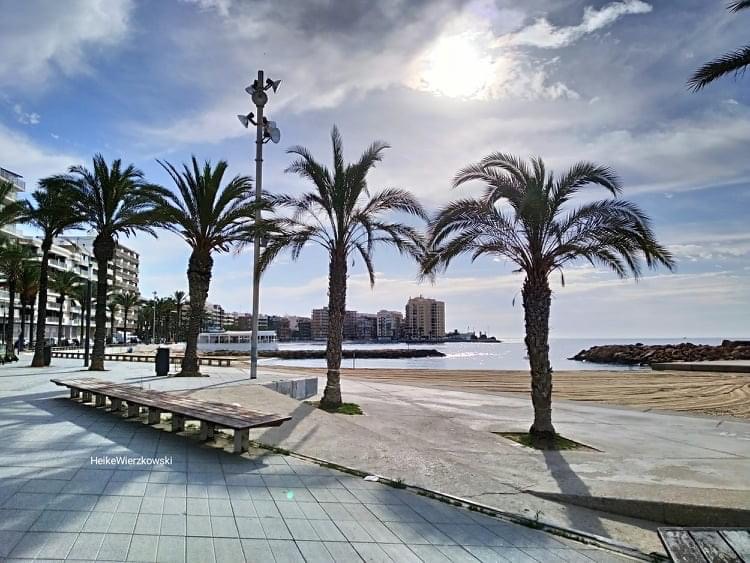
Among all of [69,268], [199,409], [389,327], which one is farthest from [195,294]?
[389,327]

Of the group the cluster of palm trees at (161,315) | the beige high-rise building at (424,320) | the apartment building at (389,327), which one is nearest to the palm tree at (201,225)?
the cluster of palm trees at (161,315)

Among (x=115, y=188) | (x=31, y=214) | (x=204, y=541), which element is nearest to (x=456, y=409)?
(x=204, y=541)

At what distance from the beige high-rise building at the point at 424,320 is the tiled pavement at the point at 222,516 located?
554 feet

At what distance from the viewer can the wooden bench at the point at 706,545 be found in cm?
434

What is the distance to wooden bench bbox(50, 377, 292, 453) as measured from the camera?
22.9 feet

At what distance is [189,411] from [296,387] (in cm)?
878

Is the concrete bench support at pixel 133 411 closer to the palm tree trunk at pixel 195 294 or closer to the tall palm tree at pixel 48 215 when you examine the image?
the palm tree trunk at pixel 195 294

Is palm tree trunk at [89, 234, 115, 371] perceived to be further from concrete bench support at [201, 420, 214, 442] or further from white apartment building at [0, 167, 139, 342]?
white apartment building at [0, 167, 139, 342]

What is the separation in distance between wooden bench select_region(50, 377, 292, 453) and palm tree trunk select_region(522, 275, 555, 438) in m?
5.44

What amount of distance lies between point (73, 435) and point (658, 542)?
7429 mm

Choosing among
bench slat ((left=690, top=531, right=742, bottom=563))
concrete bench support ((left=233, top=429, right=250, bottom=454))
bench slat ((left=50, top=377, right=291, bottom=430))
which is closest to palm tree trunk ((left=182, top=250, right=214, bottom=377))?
bench slat ((left=50, top=377, right=291, bottom=430))

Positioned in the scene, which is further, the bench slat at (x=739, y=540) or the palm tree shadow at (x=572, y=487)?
the palm tree shadow at (x=572, y=487)

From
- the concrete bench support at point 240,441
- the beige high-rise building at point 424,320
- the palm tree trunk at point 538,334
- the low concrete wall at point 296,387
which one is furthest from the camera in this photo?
the beige high-rise building at point 424,320

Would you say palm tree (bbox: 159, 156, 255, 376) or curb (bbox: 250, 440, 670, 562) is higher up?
palm tree (bbox: 159, 156, 255, 376)
